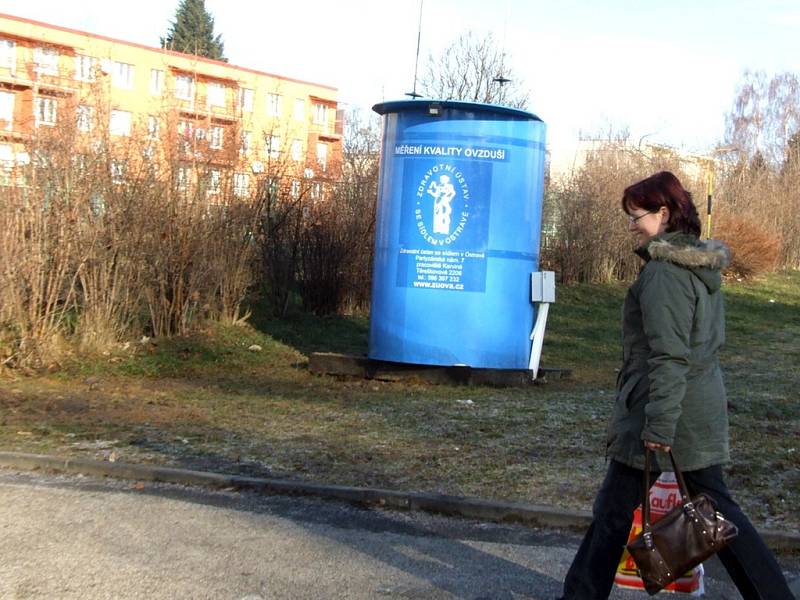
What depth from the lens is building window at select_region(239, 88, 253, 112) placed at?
667 inches

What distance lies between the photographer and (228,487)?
7.55 meters

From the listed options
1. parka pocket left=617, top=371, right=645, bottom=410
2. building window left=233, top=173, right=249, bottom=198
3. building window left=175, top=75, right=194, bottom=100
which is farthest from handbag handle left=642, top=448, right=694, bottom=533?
building window left=233, top=173, right=249, bottom=198

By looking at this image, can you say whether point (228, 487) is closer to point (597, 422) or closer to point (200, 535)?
point (200, 535)

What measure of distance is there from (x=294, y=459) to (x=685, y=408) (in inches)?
173

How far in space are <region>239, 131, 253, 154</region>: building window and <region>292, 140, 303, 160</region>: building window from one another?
1331mm

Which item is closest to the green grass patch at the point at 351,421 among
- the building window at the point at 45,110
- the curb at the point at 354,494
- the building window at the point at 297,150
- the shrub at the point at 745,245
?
the curb at the point at 354,494

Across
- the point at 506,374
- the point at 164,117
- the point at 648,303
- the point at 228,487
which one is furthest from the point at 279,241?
the point at 648,303

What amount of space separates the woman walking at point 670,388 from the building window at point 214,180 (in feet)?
37.3

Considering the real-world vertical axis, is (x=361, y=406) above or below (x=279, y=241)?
below

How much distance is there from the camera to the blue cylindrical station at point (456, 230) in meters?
12.3

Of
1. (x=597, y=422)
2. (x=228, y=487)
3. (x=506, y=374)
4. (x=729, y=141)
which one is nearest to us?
(x=228, y=487)

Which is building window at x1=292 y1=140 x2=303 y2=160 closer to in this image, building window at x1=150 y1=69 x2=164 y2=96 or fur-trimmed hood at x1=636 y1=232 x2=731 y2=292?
building window at x1=150 y1=69 x2=164 y2=96

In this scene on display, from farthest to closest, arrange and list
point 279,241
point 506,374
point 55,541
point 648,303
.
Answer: point 279,241 < point 506,374 < point 55,541 < point 648,303

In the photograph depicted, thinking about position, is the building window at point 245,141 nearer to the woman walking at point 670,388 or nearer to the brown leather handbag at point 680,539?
the woman walking at point 670,388
